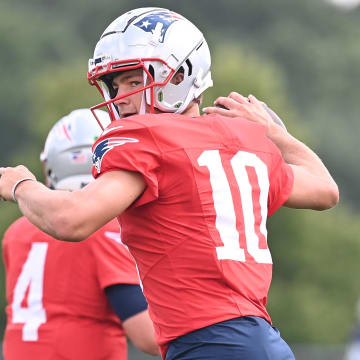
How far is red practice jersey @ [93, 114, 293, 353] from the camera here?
4.24 meters

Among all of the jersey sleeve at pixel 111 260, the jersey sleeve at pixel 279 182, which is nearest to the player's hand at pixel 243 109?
the jersey sleeve at pixel 279 182

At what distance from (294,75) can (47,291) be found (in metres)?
52.9

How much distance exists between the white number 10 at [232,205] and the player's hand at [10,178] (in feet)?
2.29

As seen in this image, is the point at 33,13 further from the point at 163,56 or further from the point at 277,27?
the point at 163,56

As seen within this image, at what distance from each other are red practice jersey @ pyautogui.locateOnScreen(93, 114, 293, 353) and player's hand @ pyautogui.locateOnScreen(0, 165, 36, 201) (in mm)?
309

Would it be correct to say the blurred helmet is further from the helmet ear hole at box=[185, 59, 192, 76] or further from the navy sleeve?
the helmet ear hole at box=[185, 59, 192, 76]

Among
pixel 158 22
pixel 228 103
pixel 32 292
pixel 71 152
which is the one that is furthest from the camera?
pixel 71 152

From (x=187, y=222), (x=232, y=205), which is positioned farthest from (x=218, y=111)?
(x=187, y=222)

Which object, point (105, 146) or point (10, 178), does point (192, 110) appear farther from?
point (10, 178)

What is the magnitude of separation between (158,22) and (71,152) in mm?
1738

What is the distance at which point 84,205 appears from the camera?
4070 mm

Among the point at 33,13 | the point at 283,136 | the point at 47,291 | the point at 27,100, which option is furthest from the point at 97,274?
the point at 33,13

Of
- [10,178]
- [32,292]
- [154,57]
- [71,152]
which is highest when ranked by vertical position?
[154,57]

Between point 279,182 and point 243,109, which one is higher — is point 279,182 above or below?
below
